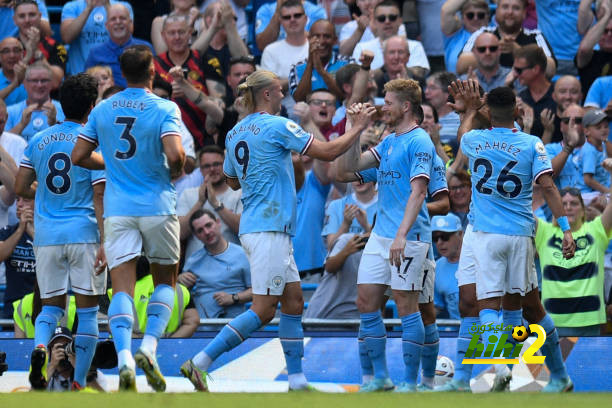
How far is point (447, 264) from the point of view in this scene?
10367 millimetres

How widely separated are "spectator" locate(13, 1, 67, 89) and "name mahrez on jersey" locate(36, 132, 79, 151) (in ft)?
16.6

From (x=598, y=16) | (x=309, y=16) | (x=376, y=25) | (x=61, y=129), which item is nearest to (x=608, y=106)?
(x=598, y=16)

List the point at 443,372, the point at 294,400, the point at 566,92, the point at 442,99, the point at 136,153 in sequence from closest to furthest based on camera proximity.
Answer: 1. the point at 294,400
2. the point at 136,153
3. the point at 443,372
4. the point at 442,99
5. the point at 566,92

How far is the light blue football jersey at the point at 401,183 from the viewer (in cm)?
830

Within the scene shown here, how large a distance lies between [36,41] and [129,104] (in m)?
6.27

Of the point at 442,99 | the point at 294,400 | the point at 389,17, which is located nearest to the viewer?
the point at 294,400

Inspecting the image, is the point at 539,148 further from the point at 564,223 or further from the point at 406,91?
the point at 406,91

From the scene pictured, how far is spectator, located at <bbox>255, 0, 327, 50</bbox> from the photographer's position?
14.1m

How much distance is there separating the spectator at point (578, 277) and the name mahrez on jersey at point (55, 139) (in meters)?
4.49

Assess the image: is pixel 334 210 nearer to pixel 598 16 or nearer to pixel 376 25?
pixel 376 25

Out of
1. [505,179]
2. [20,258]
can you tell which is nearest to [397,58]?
[505,179]

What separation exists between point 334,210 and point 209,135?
2350 mm

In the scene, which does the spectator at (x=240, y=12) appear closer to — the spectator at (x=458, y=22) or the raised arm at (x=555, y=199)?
the spectator at (x=458, y=22)

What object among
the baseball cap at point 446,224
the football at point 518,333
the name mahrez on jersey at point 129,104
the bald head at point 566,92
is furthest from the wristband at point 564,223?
the bald head at point 566,92
